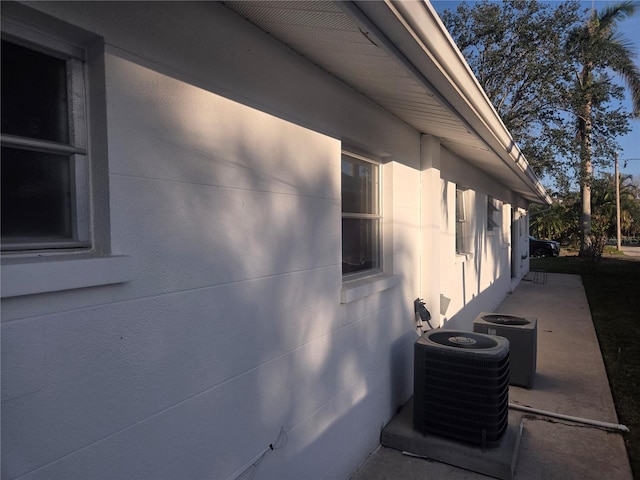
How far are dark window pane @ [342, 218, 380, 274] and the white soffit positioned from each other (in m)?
1.00

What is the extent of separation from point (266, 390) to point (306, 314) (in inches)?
20.8

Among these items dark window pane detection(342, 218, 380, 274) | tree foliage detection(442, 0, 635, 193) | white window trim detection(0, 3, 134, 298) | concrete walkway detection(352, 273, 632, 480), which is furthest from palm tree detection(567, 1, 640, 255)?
white window trim detection(0, 3, 134, 298)

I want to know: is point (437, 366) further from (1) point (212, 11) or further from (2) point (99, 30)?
(2) point (99, 30)

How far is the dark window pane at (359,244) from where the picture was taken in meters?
3.47

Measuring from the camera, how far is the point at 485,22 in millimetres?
14062

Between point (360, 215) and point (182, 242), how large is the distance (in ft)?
6.60

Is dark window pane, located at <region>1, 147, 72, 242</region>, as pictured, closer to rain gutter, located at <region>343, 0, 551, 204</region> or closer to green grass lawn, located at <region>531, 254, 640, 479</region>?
rain gutter, located at <region>343, 0, 551, 204</region>

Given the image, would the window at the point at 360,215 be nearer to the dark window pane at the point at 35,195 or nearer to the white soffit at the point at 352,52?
the white soffit at the point at 352,52

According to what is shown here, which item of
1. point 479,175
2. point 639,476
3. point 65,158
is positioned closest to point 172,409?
point 65,158

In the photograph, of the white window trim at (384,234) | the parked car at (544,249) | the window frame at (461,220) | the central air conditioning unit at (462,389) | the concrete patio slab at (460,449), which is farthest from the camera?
the parked car at (544,249)

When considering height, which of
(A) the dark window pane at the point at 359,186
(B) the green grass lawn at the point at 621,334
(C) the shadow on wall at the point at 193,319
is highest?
(A) the dark window pane at the point at 359,186

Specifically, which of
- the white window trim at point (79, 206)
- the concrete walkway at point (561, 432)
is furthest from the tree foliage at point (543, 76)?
the white window trim at point (79, 206)

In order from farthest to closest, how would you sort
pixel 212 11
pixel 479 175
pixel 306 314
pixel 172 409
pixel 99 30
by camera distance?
pixel 479 175 → pixel 306 314 → pixel 212 11 → pixel 172 409 → pixel 99 30

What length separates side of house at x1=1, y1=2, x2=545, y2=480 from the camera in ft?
4.52
